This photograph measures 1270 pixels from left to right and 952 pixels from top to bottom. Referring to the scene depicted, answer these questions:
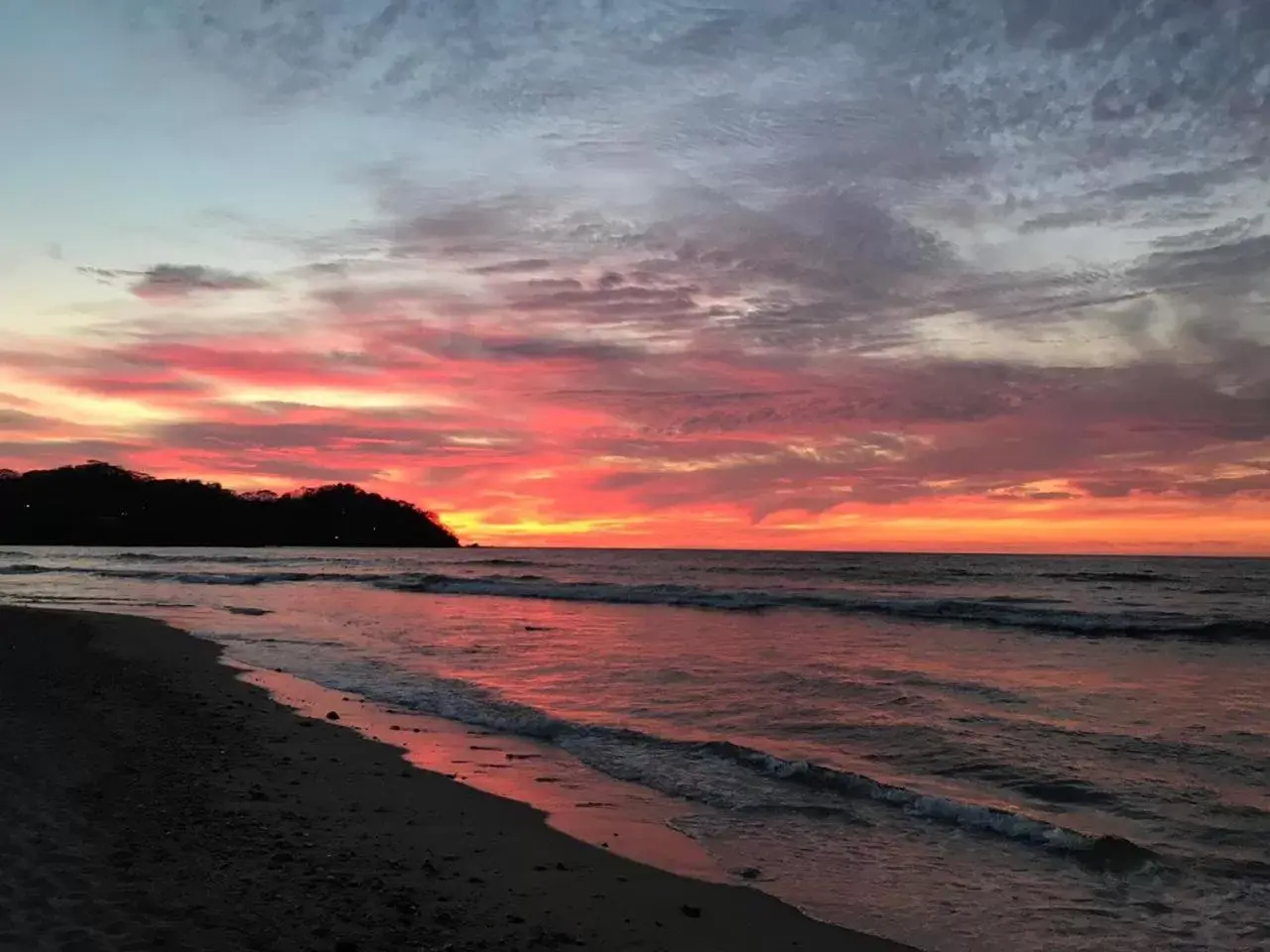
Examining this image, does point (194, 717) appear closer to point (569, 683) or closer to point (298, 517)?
point (569, 683)

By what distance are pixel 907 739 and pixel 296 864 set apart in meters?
8.34

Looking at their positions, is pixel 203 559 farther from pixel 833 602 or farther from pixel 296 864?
pixel 296 864

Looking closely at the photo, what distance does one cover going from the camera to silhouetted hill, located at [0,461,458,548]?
436ft

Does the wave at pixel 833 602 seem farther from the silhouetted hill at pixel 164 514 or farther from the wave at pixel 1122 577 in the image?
the silhouetted hill at pixel 164 514

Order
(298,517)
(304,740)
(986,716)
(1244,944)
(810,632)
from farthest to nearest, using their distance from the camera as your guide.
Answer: (298,517) < (810,632) < (986,716) < (304,740) < (1244,944)

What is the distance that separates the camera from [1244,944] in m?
6.11

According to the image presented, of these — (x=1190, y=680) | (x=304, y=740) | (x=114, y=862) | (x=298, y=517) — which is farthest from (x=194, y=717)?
(x=298, y=517)

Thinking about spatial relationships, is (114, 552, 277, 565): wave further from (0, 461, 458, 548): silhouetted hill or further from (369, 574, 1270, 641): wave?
(0, 461, 458, 548): silhouetted hill

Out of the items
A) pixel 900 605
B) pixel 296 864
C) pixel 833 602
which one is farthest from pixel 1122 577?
pixel 296 864

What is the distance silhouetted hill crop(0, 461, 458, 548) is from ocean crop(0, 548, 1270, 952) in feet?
388

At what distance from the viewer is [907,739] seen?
12219 millimetres

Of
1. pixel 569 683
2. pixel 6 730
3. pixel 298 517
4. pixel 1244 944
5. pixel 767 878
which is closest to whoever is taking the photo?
pixel 1244 944

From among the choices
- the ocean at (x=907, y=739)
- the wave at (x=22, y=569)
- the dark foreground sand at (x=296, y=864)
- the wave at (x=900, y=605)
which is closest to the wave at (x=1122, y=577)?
the wave at (x=900, y=605)

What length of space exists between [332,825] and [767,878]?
3.63 meters
